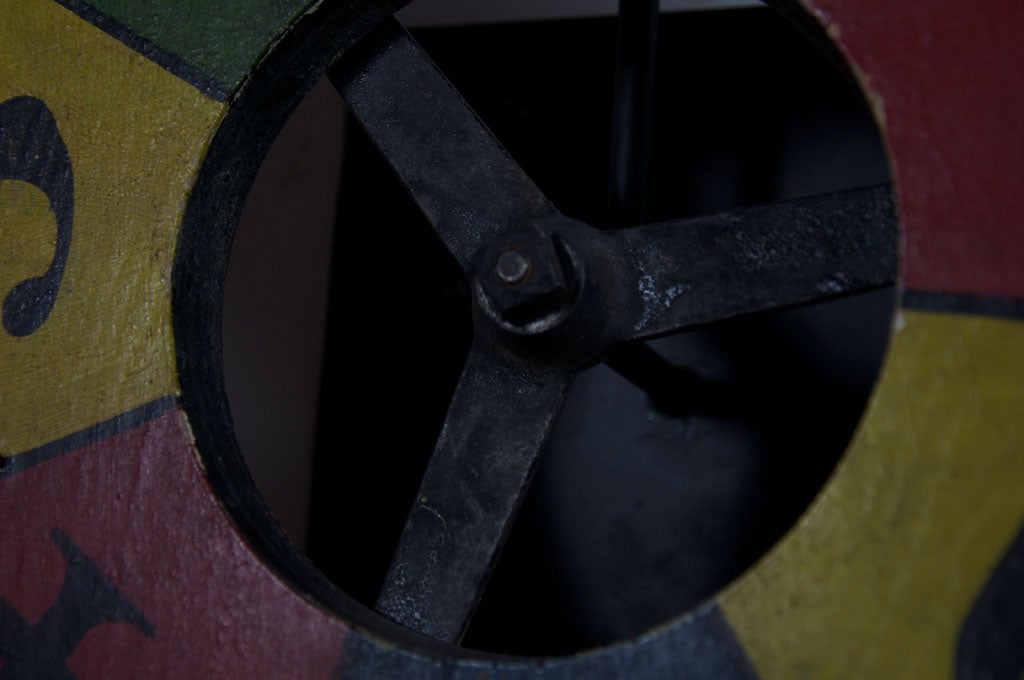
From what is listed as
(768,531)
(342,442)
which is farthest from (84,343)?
(768,531)

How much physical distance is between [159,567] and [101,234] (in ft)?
0.98

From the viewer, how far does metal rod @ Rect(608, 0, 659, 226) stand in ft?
4.08

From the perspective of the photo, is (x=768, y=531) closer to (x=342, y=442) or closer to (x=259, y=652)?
(x=342, y=442)

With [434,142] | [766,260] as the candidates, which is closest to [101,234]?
[434,142]

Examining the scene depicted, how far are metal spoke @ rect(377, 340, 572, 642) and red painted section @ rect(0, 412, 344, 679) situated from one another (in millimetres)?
148

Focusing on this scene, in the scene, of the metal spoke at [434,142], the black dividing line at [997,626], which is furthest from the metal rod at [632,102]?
the black dividing line at [997,626]

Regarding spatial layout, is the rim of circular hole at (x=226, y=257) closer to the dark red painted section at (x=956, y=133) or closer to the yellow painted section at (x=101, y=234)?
the yellow painted section at (x=101, y=234)

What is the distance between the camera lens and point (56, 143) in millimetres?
951

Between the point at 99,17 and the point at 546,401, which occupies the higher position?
the point at 99,17

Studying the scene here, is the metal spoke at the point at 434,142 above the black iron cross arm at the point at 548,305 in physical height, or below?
above

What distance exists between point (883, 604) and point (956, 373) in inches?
5.9

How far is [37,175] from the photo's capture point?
95 centimetres

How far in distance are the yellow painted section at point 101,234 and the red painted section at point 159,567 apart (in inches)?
1.7

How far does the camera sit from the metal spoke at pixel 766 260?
91 cm
